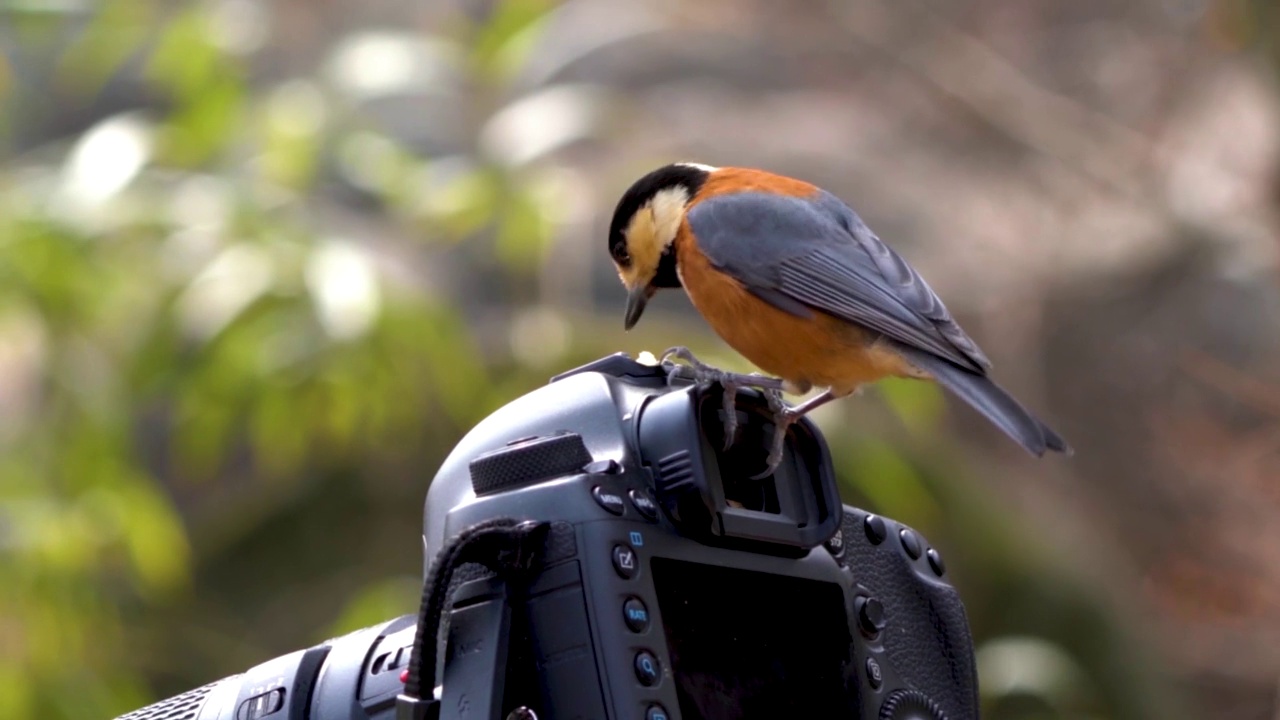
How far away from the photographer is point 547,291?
17.2 ft

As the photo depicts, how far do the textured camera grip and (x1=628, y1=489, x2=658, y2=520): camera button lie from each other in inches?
16.3

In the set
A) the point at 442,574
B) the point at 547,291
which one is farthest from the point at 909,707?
the point at 547,291

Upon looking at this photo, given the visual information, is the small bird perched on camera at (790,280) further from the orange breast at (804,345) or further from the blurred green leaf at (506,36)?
the blurred green leaf at (506,36)

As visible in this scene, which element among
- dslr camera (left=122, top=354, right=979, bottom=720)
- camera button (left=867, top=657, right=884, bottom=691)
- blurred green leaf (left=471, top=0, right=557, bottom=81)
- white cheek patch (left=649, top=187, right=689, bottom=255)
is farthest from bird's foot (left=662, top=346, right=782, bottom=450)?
blurred green leaf (left=471, top=0, right=557, bottom=81)

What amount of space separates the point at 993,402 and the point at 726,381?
1.92ft

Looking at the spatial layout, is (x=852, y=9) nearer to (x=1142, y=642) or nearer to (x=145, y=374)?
(x=1142, y=642)

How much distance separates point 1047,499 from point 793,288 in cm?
418

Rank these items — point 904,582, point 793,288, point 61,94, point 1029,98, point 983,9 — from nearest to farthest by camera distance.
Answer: point 904,582 < point 793,288 < point 1029,98 < point 983,9 < point 61,94

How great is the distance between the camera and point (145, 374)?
12.3 ft

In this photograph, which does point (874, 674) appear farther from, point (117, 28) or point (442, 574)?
point (117, 28)

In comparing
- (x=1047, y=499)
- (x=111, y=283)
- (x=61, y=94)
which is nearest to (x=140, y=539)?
(x=111, y=283)

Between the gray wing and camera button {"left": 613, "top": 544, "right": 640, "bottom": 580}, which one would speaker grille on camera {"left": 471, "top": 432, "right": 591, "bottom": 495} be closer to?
camera button {"left": 613, "top": 544, "right": 640, "bottom": 580}

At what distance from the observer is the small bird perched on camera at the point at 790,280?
2514 mm

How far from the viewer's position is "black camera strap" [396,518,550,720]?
5.15ft
